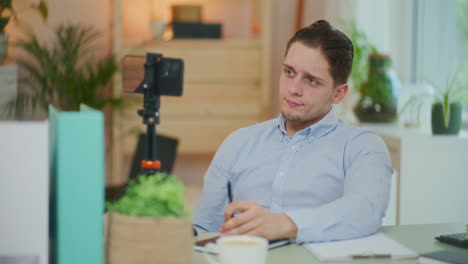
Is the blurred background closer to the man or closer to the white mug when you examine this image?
the man

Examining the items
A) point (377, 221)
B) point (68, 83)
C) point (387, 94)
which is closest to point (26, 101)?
point (68, 83)

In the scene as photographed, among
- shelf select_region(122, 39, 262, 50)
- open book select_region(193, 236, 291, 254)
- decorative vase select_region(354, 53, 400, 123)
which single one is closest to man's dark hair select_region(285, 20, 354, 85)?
open book select_region(193, 236, 291, 254)

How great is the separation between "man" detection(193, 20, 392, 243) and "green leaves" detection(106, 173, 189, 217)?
0.57 meters

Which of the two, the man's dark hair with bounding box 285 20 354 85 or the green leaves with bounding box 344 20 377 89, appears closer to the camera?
the man's dark hair with bounding box 285 20 354 85

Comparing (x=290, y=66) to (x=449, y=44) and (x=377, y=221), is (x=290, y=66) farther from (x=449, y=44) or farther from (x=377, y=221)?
(x=449, y=44)

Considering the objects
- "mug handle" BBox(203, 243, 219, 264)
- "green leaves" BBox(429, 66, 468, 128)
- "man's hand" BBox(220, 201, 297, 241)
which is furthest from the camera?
"green leaves" BBox(429, 66, 468, 128)

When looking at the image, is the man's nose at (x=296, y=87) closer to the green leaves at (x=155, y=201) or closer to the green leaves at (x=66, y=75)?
the green leaves at (x=155, y=201)

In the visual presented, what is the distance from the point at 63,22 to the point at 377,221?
3835 mm

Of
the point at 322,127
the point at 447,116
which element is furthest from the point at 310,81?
the point at 447,116

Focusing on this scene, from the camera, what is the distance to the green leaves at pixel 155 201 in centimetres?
91

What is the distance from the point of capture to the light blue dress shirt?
1.50 meters

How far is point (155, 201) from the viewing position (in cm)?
91

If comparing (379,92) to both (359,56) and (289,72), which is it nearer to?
(359,56)

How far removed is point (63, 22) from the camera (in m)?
4.69
